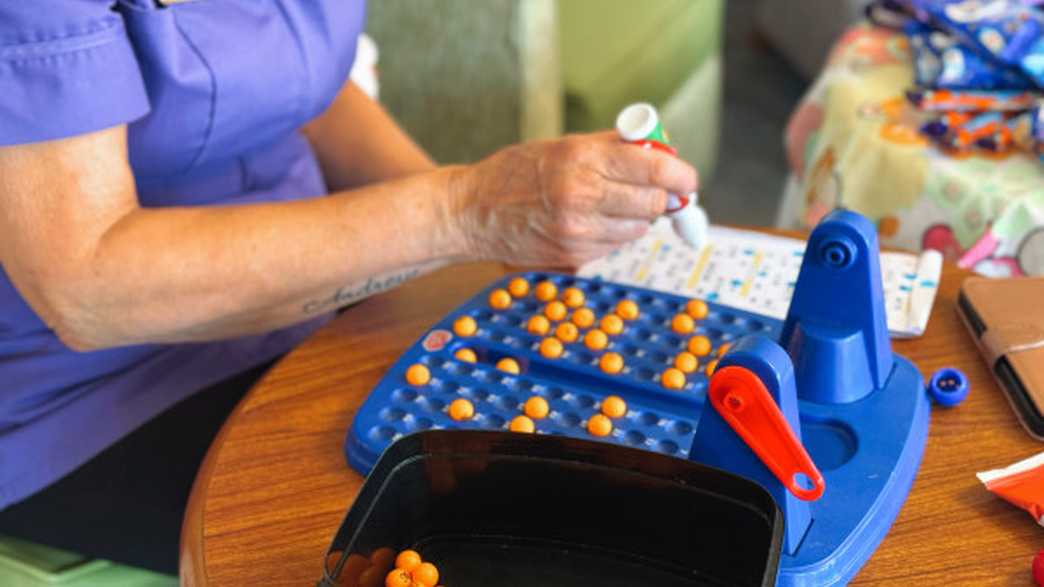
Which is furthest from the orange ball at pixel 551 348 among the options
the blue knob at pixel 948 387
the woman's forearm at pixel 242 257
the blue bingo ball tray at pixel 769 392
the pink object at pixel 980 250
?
the pink object at pixel 980 250

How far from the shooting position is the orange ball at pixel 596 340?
31.2 inches

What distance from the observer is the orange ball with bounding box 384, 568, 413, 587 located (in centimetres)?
62

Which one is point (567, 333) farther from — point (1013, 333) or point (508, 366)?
point (1013, 333)

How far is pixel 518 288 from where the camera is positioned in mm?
871

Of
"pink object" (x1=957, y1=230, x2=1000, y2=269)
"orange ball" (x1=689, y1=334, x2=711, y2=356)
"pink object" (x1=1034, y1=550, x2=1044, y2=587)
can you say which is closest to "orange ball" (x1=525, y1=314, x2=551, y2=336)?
"orange ball" (x1=689, y1=334, x2=711, y2=356)

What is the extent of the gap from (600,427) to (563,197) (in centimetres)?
19

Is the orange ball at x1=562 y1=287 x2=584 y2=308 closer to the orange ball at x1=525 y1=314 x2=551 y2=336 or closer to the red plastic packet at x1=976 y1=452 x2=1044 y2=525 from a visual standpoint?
the orange ball at x1=525 y1=314 x2=551 y2=336

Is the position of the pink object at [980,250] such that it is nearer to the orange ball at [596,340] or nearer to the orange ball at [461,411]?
the orange ball at [596,340]

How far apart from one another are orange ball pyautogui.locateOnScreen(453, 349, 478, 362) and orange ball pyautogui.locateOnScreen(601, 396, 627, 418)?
4.6 inches

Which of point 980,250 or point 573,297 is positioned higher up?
point 573,297

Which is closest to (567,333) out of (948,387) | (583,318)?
(583,318)

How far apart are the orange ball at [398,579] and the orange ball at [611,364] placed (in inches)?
8.4

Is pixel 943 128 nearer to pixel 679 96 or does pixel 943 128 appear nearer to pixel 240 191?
pixel 240 191

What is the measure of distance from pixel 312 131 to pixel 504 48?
0.70 m
